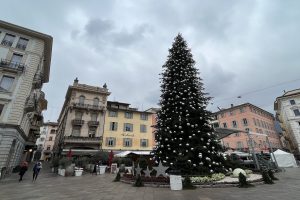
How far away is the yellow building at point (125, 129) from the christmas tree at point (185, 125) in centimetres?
2331

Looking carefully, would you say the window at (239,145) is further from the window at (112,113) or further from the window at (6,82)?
the window at (6,82)

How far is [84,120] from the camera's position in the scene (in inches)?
1340

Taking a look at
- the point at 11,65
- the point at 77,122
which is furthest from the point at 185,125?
the point at 77,122

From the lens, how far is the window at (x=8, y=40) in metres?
21.2

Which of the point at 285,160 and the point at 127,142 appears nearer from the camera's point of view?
the point at 285,160

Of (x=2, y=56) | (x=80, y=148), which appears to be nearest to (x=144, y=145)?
(x=80, y=148)

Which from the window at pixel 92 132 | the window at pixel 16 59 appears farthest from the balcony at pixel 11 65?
the window at pixel 92 132

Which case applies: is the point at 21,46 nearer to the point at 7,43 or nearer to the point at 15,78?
the point at 7,43

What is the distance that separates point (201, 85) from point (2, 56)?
2221 cm

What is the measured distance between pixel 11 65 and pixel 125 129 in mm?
22349

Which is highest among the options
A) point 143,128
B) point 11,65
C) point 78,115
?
point 11,65

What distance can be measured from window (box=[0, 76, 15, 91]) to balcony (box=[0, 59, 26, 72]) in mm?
1093

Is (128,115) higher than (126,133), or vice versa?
(128,115)

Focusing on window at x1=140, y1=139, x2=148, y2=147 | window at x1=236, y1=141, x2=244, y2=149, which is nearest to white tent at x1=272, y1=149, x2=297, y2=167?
window at x1=236, y1=141, x2=244, y2=149
